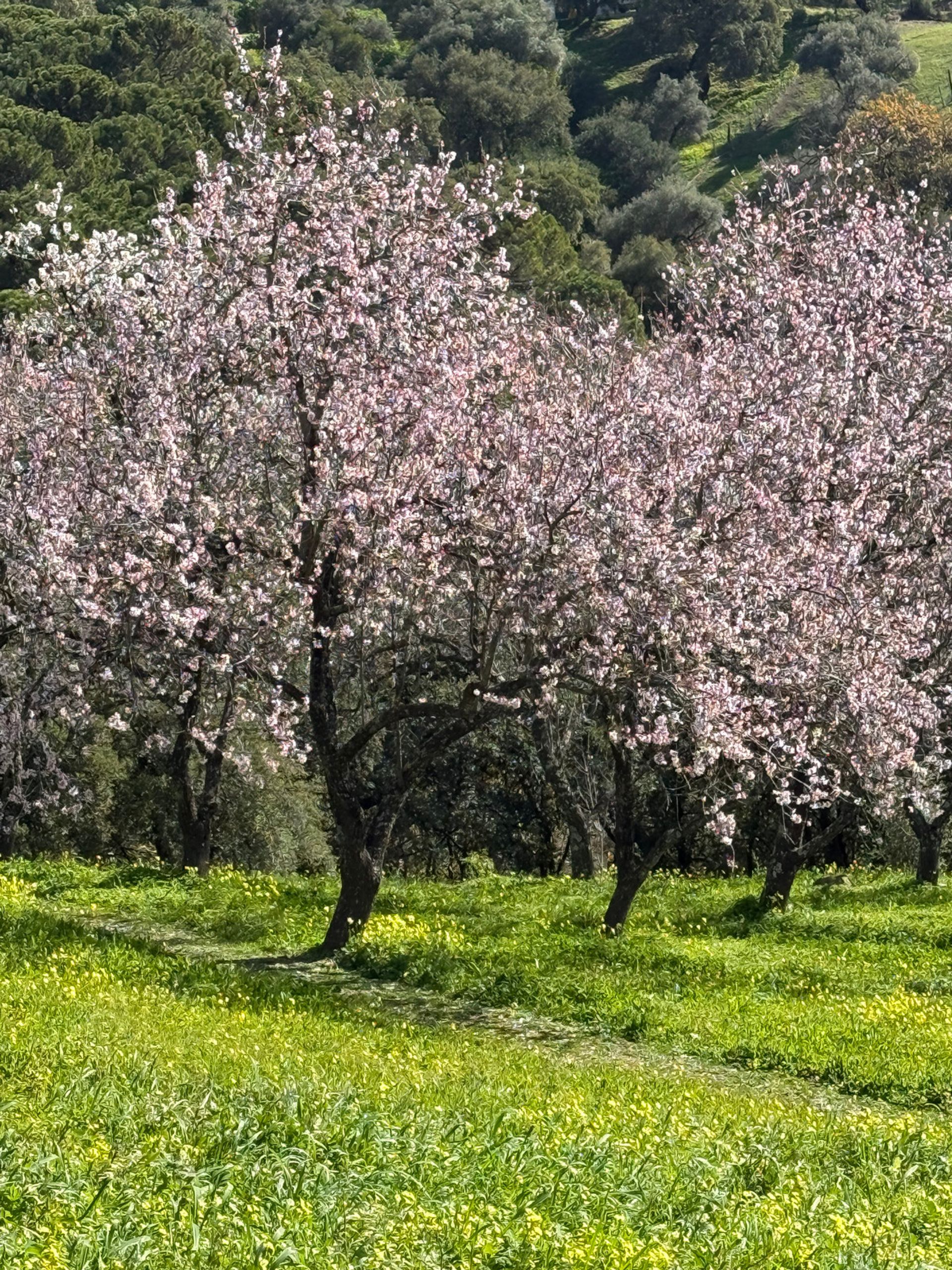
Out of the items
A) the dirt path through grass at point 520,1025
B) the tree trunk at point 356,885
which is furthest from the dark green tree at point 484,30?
the dirt path through grass at point 520,1025

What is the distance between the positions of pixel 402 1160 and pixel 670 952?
11.2 meters

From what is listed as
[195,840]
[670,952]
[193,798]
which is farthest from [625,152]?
[670,952]

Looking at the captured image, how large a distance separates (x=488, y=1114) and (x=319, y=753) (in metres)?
9.37

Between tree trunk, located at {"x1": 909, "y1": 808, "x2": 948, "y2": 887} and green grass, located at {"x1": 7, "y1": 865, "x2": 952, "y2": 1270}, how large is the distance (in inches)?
552

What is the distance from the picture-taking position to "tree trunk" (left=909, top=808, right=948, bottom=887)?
27.0 meters

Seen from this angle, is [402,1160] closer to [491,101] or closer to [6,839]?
[6,839]

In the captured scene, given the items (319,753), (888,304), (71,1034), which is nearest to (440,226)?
(319,753)

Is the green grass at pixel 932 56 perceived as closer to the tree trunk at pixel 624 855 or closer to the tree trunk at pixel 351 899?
the tree trunk at pixel 624 855

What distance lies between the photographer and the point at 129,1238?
690 centimetres

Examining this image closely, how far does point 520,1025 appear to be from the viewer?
53.2ft

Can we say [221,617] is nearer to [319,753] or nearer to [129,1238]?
[319,753]

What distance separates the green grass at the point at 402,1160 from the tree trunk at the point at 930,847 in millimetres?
14011

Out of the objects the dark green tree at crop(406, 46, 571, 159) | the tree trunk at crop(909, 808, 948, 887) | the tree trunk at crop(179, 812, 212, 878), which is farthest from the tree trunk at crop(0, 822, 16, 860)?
the dark green tree at crop(406, 46, 571, 159)

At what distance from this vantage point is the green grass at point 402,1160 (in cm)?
722
